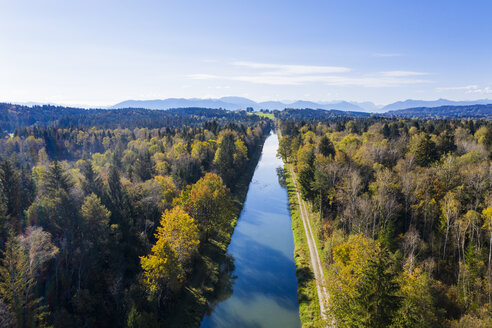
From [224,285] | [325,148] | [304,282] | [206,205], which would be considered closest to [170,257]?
[224,285]

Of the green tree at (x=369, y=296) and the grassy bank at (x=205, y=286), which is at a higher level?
the green tree at (x=369, y=296)

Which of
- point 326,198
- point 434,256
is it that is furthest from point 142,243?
point 434,256

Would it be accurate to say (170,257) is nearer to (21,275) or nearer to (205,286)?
(205,286)

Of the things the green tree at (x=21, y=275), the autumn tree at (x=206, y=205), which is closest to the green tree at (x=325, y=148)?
the autumn tree at (x=206, y=205)

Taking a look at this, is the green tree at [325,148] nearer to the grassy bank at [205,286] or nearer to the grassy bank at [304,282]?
the grassy bank at [304,282]

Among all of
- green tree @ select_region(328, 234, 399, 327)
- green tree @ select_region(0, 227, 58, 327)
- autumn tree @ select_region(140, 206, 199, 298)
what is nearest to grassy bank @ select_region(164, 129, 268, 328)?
autumn tree @ select_region(140, 206, 199, 298)

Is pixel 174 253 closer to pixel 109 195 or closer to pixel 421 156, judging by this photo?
pixel 109 195
